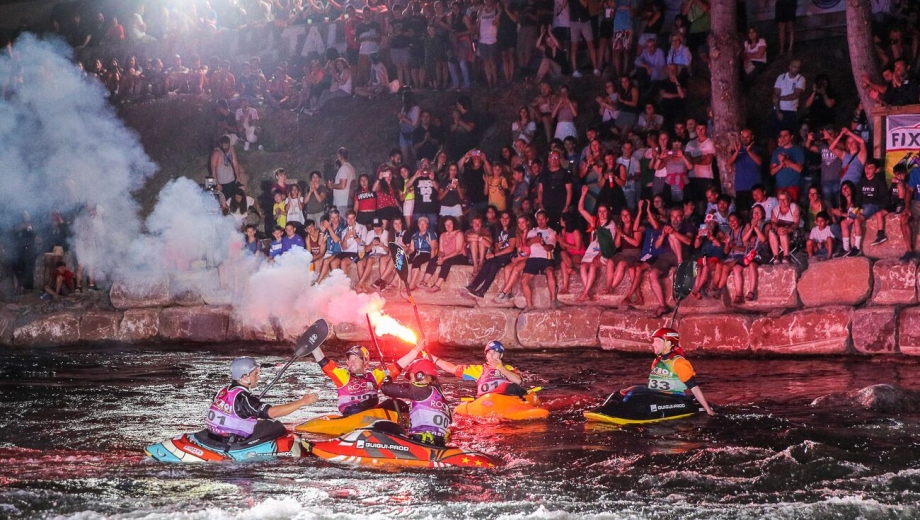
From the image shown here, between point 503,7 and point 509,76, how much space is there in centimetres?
145

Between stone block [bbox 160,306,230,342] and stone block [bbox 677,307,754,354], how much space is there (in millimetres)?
8682

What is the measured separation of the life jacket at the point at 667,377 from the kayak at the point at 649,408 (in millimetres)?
78

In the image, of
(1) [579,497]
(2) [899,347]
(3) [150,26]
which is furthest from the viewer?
(3) [150,26]

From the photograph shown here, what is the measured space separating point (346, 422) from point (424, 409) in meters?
1.41

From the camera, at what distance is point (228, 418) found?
10375 mm

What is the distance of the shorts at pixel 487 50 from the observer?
2070cm

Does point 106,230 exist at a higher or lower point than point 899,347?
higher

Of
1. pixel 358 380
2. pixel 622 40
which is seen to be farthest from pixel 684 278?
pixel 622 40

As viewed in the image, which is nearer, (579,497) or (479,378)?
(579,497)

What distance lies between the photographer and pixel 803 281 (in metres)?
15.1

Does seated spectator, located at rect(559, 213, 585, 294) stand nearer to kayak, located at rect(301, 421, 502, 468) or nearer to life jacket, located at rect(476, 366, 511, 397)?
life jacket, located at rect(476, 366, 511, 397)

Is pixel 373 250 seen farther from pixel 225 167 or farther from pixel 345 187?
pixel 225 167

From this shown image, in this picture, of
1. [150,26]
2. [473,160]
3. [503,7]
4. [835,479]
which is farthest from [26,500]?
[150,26]

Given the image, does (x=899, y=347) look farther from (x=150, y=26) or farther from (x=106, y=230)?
(x=150, y=26)
